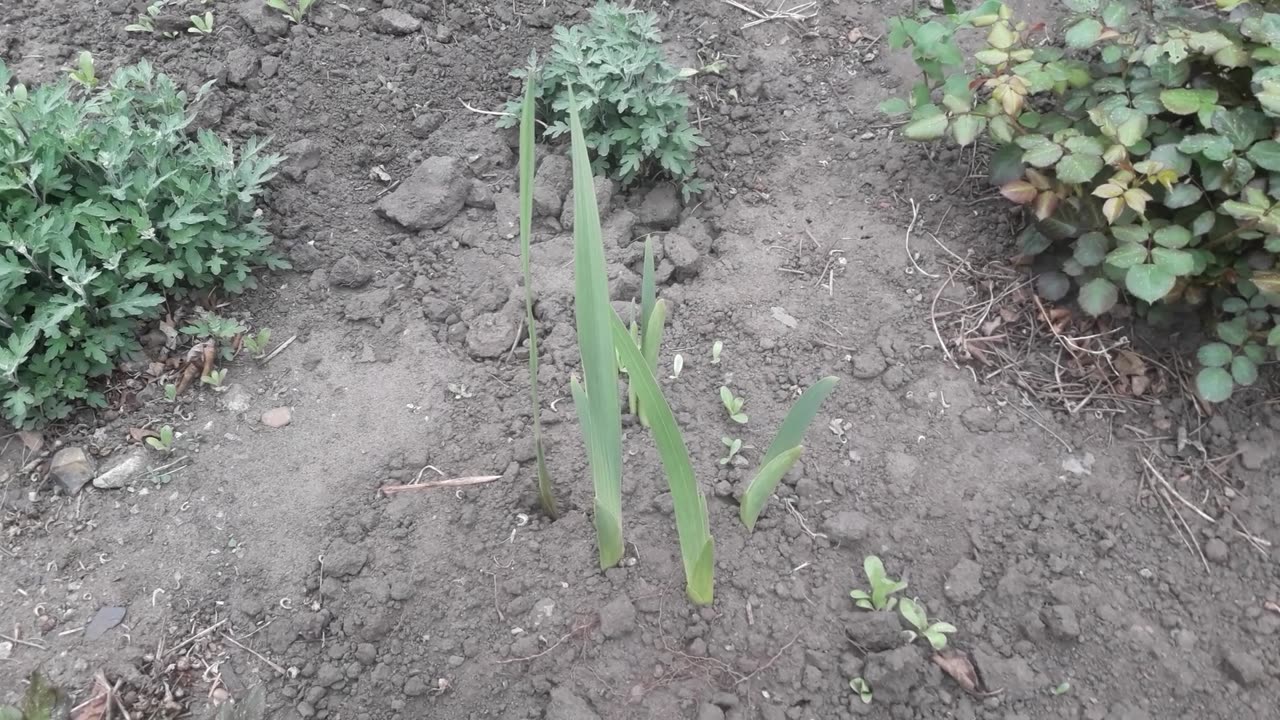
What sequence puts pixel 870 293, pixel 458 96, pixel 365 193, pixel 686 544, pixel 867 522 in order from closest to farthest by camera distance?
1. pixel 686 544
2. pixel 867 522
3. pixel 870 293
4. pixel 365 193
5. pixel 458 96

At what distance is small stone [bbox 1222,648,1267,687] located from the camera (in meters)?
1.64

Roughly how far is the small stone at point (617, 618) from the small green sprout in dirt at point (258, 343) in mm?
1143

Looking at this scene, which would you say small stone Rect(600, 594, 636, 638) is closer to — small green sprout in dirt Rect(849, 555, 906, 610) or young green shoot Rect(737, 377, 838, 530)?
young green shoot Rect(737, 377, 838, 530)

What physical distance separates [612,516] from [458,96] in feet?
5.50

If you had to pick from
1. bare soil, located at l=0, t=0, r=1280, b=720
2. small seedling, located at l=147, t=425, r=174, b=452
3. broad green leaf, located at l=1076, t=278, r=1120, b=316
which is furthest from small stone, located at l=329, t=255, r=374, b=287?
broad green leaf, located at l=1076, t=278, r=1120, b=316

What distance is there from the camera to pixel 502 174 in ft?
8.31

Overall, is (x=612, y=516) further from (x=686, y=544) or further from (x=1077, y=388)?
(x=1077, y=388)

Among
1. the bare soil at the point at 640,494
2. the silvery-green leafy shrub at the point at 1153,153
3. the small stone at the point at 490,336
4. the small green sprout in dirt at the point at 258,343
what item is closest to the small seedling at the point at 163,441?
the bare soil at the point at 640,494

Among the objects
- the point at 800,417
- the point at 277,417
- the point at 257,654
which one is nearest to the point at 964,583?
the point at 800,417

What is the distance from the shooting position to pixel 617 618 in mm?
1657

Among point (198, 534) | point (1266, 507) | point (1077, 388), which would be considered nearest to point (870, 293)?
point (1077, 388)

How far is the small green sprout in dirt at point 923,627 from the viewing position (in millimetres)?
1648

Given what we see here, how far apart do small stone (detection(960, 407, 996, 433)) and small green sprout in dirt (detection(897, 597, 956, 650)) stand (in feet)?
1.64

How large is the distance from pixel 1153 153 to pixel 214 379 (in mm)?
2282
